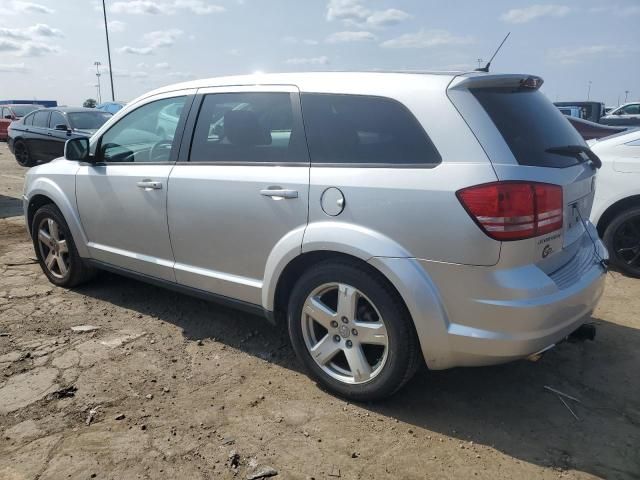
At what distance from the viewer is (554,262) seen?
266 cm

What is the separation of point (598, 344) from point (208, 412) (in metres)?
2.65

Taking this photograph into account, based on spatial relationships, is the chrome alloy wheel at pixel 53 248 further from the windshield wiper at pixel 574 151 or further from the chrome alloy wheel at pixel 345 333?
the windshield wiper at pixel 574 151

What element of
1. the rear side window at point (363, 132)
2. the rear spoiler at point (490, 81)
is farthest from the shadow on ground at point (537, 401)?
the rear spoiler at point (490, 81)

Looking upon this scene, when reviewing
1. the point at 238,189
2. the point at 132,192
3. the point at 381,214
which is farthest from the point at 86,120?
the point at 381,214

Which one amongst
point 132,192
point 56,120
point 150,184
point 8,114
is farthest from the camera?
point 8,114

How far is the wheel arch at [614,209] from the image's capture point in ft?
16.7

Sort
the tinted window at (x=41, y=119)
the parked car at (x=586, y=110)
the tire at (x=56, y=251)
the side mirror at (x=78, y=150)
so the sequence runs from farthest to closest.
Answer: the parked car at (x=586, y=110) < the tinted window at (x=41, y=119) < the tire at (x=56, y=251) < the side mirror at (x=78, y=150)

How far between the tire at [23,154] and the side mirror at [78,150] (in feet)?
37.1

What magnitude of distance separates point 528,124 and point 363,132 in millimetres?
832

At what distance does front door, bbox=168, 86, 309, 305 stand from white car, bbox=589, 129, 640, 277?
3.49m

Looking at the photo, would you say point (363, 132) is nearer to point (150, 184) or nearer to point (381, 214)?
point (381, 214)

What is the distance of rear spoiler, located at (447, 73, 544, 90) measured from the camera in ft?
8.55

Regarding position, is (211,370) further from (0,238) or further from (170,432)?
(0,238)

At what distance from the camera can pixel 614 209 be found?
5.20 metres
